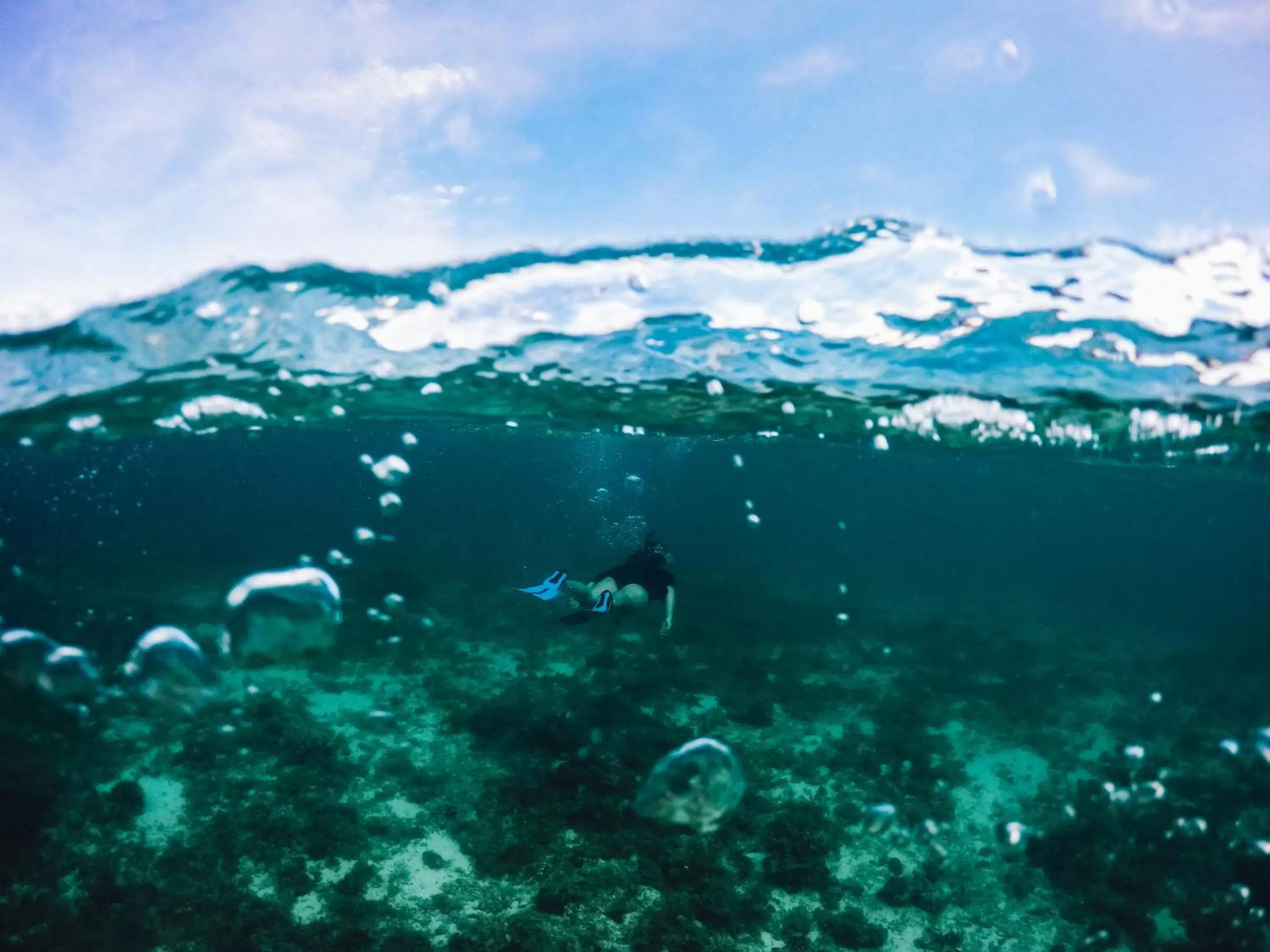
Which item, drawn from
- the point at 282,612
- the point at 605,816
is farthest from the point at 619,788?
the point at 282,612

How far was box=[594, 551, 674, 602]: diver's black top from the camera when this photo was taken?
45.1 ft

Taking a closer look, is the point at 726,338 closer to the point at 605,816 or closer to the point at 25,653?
the point at 605,816

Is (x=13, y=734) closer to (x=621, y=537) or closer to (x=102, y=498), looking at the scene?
(x=621, y=537)

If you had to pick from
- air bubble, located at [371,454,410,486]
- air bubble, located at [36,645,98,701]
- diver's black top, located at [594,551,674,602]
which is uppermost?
air bubble, located at [371,454,410,486]

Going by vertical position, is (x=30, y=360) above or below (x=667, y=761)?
above

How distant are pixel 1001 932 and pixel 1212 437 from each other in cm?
1642

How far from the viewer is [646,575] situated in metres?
13.9

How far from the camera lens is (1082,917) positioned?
11484mm

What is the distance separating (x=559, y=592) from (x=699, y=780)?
4.26 meters

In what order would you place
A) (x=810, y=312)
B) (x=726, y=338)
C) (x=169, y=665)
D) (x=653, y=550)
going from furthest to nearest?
(x=653, y=550) < (x=726, y=338) < (x=810, y=312) < (x=169, y=665)

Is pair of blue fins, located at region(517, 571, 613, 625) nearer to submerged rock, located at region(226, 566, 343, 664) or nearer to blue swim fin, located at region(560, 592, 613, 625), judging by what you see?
blue swim fin, located at region(560, 592, 613, 625)

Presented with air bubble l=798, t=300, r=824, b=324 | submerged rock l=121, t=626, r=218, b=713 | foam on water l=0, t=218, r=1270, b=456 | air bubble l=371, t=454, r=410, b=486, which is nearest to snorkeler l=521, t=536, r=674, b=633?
air bubble l=371, t=454, r=410, b=486

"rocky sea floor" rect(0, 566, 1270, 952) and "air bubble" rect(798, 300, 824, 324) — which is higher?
"air bubble" rect(798, 300, 824, 324)

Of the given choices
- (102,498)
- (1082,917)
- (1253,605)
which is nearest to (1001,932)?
(1082,917)
